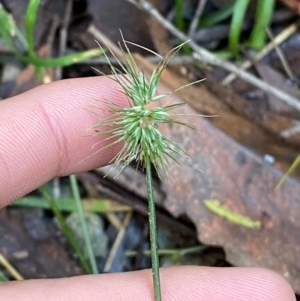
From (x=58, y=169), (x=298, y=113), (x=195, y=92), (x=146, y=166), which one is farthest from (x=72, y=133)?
(x=298, y=113)

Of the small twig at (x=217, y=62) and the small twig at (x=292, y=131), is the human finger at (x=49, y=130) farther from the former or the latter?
the small twig at (x=292, y=131)

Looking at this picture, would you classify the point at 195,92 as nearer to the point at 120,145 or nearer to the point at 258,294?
the point at 120,145

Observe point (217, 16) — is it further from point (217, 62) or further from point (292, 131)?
point (292, 131)

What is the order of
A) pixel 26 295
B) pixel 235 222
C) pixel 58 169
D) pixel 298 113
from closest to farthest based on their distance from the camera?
pixel 26 295 → pixel 58 169 → pixel 235 222 → pixel 298 113

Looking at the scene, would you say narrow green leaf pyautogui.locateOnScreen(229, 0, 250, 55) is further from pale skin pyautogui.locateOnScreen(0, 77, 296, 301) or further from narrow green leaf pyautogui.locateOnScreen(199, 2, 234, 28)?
pale skin pyautogui.locateOnScreen(0, 77, 296, 301)

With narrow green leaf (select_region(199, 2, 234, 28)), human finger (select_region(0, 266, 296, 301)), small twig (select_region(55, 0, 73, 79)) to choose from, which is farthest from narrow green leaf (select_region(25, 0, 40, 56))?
human finger (select_region(0, 266, 296, 301))

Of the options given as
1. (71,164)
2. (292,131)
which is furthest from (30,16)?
(292,131)

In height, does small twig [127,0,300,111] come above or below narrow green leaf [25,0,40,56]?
below

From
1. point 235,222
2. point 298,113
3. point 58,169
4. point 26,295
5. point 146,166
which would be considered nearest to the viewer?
point 146,166
